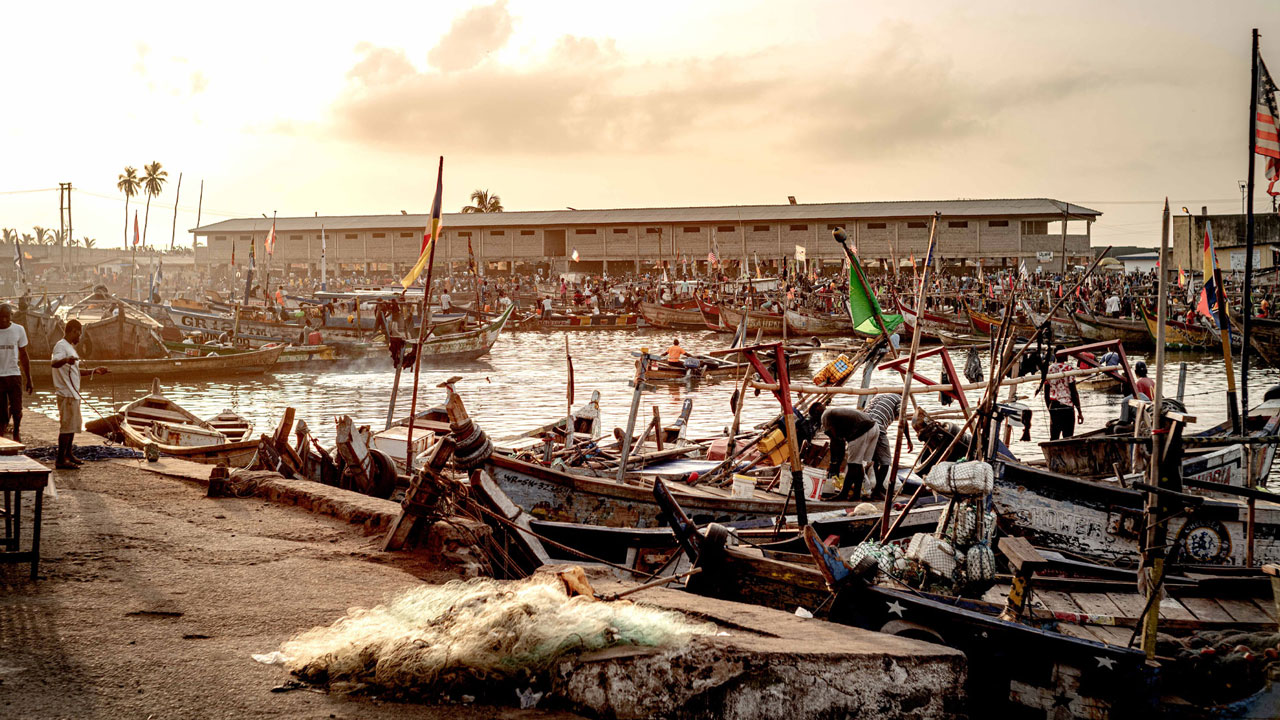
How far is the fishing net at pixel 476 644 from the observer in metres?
4.46

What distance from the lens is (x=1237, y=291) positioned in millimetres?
34750

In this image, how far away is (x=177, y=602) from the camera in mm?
5504

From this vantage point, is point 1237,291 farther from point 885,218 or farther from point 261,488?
point 261,488

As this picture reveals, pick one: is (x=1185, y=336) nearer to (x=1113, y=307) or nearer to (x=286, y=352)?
(x=1113, y=307)

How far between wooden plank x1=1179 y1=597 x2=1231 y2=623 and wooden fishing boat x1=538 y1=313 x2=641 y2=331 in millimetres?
42048

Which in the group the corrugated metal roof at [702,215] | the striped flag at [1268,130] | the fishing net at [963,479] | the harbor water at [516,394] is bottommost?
the harbor water at [516,394]

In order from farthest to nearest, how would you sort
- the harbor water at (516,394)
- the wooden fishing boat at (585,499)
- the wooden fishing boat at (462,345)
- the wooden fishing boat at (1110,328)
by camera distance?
1. the wooden fishing boat at (1110,328)
2. the wooden fishing boat at (462,345)
3. the harbor water at (516,394)
4. the wooden fishing boat at (585,499)

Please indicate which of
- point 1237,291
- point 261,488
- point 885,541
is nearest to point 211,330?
point 261,488

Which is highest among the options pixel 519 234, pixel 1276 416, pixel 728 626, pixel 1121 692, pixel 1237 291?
pixel 519 234

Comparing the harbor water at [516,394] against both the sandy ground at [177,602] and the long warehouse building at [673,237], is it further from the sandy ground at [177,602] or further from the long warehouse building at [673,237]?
the long warehouse building at [673,237]

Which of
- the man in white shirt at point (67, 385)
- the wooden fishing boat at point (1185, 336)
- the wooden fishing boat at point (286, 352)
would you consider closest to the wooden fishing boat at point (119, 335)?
the wooden fishing boat at point (286, 352)

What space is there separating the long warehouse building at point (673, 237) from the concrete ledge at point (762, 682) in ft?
134

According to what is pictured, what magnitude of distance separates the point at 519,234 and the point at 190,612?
51054 mm

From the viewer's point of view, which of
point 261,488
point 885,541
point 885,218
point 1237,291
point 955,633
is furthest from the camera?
point 885,218
